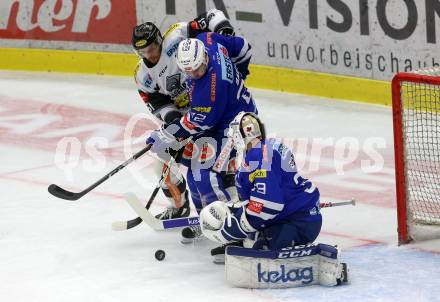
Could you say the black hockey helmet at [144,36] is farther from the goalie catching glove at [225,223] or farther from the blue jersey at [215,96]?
the goalie catching glove at [225,223]

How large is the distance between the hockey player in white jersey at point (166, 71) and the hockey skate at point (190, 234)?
36 centimetres

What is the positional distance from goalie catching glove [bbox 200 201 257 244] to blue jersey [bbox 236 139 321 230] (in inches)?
2.0

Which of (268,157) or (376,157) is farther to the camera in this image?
(376,157)

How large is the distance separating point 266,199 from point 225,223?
0.28 metres

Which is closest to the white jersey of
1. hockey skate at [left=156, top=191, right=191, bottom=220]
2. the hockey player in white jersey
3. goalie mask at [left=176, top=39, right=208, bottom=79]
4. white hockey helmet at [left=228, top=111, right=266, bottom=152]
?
the hockey player in white jersey

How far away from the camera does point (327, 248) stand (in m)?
5.40

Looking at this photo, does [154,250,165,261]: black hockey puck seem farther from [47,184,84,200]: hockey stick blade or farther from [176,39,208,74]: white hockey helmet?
[176,39,208,74]: white hockey helmet

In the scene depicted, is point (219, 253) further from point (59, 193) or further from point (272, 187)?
point (59, 193)

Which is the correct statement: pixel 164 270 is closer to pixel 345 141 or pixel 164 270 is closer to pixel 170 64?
pixel 170 64

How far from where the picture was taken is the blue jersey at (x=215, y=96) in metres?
5.93

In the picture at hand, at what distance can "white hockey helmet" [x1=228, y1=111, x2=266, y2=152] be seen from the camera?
5.41 metres

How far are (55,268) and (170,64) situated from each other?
1.28 metres

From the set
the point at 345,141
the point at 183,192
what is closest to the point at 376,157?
the point at 345,141

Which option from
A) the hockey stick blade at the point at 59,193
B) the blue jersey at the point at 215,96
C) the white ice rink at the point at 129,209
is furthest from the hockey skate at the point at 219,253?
the hockey stick blade at the point at 59,193
